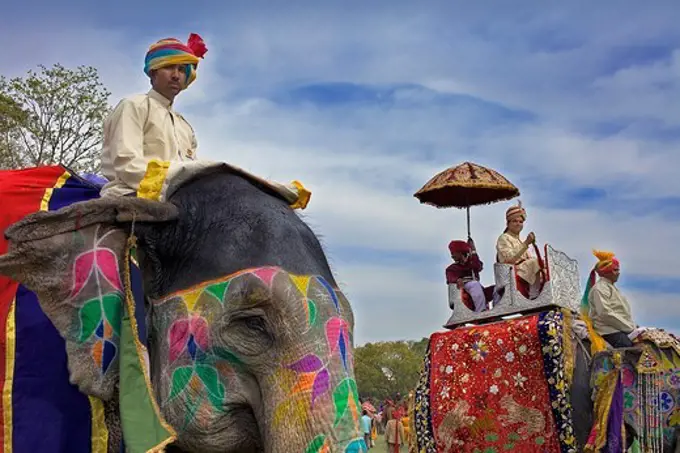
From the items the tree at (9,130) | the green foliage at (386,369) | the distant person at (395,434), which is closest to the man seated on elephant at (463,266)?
the distant person at (395,434)

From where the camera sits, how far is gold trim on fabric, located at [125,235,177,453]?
253 cm

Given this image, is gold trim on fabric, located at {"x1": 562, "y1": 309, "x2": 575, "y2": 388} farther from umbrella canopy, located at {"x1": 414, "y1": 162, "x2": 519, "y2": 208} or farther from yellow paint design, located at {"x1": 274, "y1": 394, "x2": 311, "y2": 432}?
yellow paint design, located at {"x1": 274, "y1": 394, "x2": 311, "y2": 432}

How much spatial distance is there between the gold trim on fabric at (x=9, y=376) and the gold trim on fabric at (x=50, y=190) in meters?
0.36

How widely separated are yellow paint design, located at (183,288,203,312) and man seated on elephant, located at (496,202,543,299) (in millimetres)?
6045

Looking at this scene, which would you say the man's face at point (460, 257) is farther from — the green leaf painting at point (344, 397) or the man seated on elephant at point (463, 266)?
the green leaf painting at point (344, 397)

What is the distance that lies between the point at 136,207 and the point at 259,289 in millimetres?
496

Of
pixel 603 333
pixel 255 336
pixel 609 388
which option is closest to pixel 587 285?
pixel 603 333

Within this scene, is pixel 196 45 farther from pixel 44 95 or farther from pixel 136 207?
pixel 44 95

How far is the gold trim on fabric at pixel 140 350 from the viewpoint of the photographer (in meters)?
2.53

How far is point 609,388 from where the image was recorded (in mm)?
7191

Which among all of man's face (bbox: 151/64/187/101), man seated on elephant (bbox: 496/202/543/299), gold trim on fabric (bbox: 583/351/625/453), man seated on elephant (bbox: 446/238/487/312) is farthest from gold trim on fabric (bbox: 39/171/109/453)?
man seated on elephant (bbox: 446/238/487/312)

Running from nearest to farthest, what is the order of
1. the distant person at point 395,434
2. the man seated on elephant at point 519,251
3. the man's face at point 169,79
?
the man's face at point 169,79 → the man seated on elephant at point 519,251 → the distant person at point 395,434

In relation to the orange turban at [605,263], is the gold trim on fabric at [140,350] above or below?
below

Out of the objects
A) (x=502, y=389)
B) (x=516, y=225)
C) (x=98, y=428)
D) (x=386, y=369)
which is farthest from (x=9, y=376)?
(x=386, y=369)
